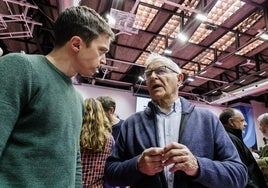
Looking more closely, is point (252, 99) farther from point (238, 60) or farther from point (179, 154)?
point (179, 154)

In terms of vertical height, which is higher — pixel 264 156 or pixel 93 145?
pixel 93 145

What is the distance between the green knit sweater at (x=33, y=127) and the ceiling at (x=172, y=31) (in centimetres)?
310

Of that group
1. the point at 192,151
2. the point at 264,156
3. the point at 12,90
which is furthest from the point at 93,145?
the point at 264,156

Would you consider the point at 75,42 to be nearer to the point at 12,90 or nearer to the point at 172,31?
the point at 12,90

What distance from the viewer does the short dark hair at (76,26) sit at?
106 centimetres

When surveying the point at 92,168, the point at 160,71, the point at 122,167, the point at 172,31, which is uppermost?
the point at 172,31

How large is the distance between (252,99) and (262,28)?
6.45 meters

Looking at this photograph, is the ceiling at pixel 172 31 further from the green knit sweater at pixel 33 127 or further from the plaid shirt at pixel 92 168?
the green knit sweater at pixel 33 127

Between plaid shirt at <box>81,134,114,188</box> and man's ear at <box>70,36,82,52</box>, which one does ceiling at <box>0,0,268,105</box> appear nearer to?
plaid shirt at <box>81,134,114,188</box>

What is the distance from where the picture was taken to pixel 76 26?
106cm

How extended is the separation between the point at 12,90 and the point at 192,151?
0.80 meters

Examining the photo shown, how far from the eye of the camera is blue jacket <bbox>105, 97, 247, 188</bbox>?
1.02 m

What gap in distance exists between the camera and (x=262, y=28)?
5133 millimetres

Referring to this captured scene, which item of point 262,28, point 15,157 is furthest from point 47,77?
point 262,28
